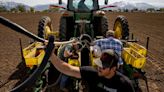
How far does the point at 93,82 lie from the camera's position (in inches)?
131

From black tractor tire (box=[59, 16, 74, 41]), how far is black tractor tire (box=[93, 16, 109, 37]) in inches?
33.2

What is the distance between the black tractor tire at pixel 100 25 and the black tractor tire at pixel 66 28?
2.77 feet

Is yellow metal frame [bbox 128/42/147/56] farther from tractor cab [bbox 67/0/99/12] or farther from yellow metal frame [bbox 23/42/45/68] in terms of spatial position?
tractor cab [bbox 67/0/99/12]

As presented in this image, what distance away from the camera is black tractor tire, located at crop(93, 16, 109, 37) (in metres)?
9.98

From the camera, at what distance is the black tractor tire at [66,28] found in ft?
30.6

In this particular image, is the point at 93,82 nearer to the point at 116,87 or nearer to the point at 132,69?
the point at 116,87

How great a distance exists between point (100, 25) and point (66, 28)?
4.07ft

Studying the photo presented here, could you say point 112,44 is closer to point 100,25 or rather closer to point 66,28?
point 66,28

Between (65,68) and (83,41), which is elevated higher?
(65,68)

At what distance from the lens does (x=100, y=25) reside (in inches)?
403

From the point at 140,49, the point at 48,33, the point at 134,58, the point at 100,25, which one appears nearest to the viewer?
the point at 134,58

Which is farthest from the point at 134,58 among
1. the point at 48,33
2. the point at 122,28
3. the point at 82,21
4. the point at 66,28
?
the point at 48,33

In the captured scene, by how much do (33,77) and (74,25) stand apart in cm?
788

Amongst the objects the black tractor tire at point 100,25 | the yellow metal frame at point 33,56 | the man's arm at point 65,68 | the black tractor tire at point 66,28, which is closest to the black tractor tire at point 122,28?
the black tractor tire at point 100,25
